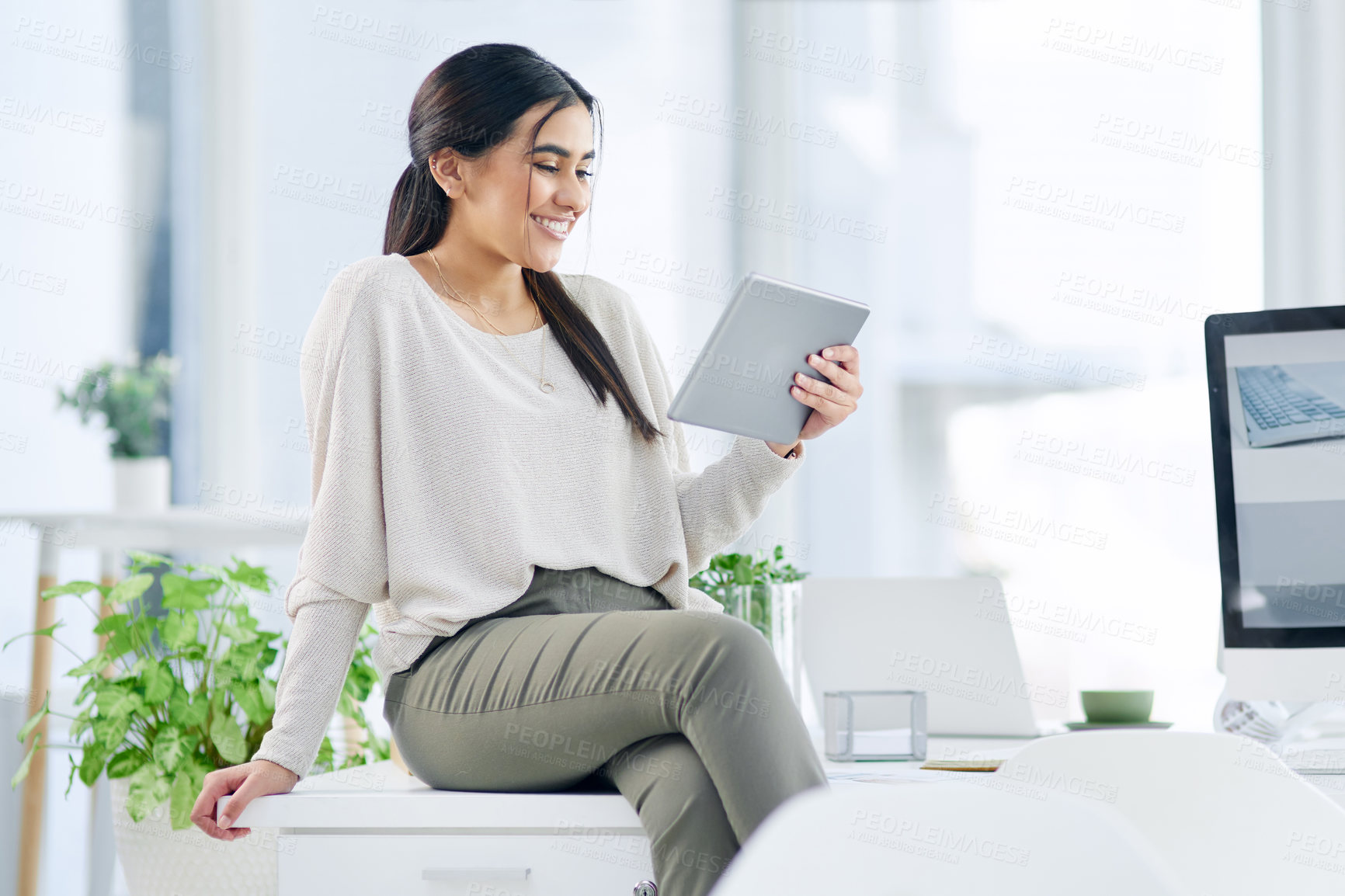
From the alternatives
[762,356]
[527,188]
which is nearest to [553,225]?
[527,188]

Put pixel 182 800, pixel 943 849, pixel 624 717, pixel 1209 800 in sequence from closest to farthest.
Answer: pixel 943 849 → pixel 1209 800 → pixel 624 717 → pixel 182 800

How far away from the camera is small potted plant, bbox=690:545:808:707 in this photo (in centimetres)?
140

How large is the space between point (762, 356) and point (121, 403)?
1.67 m

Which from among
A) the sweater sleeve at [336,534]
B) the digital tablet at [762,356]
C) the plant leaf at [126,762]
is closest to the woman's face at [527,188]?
the sweater sleeve at [336,534]

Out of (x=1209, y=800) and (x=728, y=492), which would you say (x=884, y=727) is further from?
(x=1209, y=800)

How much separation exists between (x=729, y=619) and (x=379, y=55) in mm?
2187

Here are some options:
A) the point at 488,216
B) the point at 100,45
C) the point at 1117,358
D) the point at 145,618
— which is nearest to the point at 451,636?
the point at 488,216

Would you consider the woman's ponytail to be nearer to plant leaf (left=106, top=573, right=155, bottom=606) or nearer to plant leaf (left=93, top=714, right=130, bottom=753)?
plant leaf (left=106, top=573, right=155, bottom=606)

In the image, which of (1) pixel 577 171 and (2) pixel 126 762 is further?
(2) pixel 126 762

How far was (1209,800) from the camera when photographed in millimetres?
812

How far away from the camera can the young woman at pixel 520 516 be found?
0.95 metres

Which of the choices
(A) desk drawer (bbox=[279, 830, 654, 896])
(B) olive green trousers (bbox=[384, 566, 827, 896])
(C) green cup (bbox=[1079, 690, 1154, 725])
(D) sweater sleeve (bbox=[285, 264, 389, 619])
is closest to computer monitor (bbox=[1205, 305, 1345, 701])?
(C) green cup (bbox=[1079, 690, 1154, 725])

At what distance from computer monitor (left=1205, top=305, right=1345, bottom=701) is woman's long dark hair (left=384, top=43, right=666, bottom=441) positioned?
0.62 m

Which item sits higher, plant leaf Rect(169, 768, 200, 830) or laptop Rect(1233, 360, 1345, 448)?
laptop Rect(1233, 360, 1345, 448)
